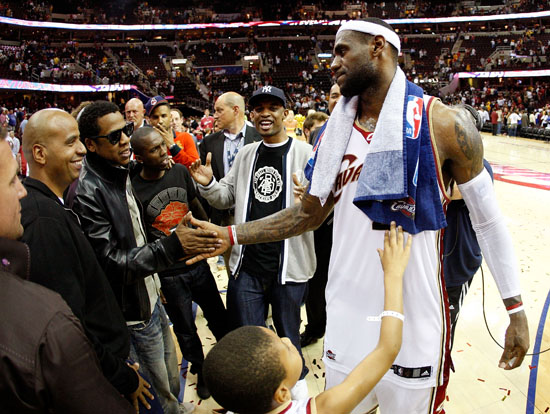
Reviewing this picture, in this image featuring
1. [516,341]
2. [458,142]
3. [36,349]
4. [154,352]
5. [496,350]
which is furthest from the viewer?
[496,350]

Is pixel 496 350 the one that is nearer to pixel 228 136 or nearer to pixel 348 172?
pixel 348 172

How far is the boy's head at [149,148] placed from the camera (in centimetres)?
288

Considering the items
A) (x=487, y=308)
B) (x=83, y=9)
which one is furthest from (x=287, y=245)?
(x=83, y=9)

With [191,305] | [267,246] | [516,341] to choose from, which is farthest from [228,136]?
[516,341]

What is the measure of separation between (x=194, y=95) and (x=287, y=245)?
1195 inches

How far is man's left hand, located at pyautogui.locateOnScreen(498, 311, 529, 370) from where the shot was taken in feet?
5.55

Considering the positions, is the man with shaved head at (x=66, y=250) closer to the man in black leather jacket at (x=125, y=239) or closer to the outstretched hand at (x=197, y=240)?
the man in black leather jacket at (x=125, y=239)

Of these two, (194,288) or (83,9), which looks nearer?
(194,288)

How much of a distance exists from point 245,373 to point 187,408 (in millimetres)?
2014

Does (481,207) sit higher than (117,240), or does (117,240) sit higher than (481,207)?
(481,207)

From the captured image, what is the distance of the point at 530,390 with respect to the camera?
9.89ft

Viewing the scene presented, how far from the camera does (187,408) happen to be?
296cm

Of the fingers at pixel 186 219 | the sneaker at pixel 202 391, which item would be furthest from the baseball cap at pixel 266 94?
the sneaker at pixel 202 391

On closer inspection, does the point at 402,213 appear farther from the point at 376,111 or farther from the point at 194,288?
the point at 194,288
